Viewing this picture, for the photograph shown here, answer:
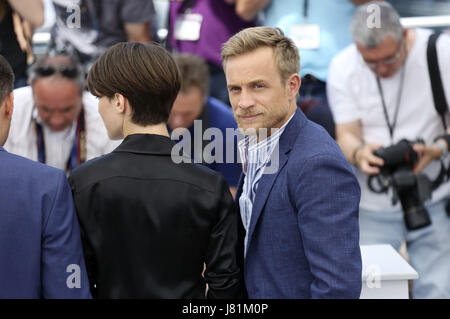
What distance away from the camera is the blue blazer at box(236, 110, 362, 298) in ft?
5.25

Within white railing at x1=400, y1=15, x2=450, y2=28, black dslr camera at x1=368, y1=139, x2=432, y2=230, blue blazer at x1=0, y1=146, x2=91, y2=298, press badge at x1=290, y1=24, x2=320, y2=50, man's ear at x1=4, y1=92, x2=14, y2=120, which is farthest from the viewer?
white railing at x1=400, y1=15, x2=450, y2=28

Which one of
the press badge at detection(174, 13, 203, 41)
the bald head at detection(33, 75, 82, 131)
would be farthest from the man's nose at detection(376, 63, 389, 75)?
the bald head at detection(33, 75, 82, 131)

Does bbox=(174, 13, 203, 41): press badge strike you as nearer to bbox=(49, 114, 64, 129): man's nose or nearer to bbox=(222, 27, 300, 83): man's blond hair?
bbox=(49, 114, 64, 129): man's nose

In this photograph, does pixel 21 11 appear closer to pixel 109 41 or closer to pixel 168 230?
pixel 109 41

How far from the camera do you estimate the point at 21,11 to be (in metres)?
3.37

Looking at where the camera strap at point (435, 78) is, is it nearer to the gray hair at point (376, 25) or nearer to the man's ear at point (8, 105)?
the gray hair at point (376, 25)

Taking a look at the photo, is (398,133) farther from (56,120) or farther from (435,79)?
(56,120)

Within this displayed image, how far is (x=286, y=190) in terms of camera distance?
1691mm

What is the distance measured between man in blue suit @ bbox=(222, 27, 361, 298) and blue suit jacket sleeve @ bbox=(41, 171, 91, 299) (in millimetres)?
506

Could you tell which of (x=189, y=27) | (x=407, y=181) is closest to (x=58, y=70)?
(x=189, y=27)

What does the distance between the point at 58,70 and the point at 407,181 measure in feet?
6.47

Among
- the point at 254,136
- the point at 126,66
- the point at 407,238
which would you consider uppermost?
the point at 126,66
